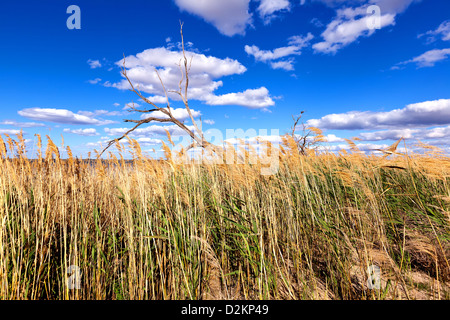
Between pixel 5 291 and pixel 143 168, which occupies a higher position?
pixel 143 168

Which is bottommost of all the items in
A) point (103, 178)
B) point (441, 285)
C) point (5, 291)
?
point (441, 285)

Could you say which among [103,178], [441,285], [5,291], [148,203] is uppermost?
[103,178]

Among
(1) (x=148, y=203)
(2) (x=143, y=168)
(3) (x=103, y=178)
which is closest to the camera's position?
(1) (x=148, y=203)

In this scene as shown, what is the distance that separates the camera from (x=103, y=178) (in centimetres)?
392

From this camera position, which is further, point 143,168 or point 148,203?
point 143,168

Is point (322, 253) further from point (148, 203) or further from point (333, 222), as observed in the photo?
point (148, 203)

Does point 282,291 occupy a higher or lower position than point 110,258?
lower

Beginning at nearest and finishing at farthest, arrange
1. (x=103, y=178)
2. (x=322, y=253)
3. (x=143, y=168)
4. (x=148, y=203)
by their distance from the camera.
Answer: (x=322, y=253)
(x=148, y=203)
(x=143, y=168)
(x=103, y=178)

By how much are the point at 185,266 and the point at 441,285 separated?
2.56 m

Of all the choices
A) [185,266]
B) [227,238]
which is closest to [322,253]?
[227,238]
